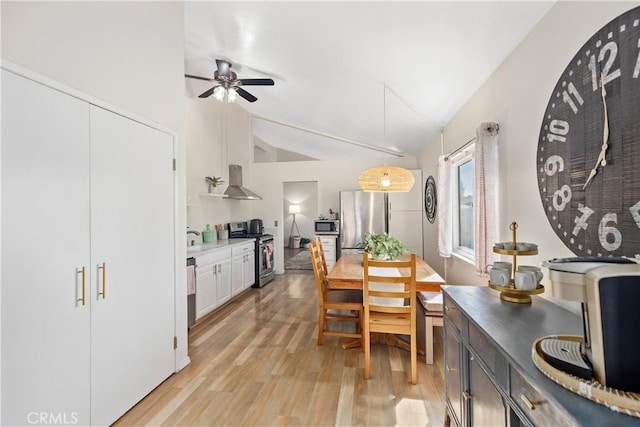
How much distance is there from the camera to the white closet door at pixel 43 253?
1313mm

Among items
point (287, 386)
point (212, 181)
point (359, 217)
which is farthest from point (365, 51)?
point (359, 217)

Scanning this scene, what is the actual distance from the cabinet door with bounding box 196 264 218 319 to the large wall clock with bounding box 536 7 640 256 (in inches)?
136

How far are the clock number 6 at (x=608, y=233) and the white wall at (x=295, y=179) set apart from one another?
5.20 m

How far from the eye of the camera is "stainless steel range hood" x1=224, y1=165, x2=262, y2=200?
5.15 meters

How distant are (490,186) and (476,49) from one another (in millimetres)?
1030

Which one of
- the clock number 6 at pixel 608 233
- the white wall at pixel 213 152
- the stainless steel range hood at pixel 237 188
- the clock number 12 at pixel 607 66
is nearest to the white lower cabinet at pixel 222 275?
the white wall at pixel 213 152

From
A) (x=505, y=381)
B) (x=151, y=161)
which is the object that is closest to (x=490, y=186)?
(x=505, y=381)

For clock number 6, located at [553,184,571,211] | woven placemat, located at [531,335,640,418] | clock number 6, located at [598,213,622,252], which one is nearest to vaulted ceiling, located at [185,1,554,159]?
clock number 6, located at [553,184,571,211]

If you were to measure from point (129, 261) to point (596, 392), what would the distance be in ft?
7.82

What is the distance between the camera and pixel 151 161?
2.17 m

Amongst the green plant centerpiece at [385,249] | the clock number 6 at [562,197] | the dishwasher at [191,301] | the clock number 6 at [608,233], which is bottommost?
the dishwasher at [191,301]

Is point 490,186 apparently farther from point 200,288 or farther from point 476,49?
point 200,288

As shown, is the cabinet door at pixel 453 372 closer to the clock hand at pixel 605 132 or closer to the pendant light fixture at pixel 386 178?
the clock hand at pixel 605 132

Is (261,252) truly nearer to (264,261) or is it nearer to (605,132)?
(264,261)
